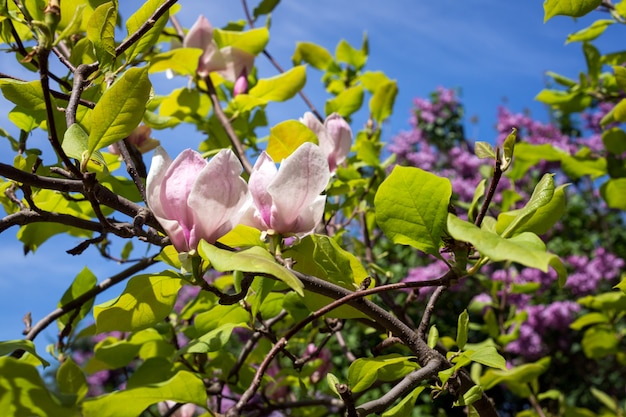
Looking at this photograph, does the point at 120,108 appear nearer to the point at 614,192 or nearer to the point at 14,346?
the point at 14,346

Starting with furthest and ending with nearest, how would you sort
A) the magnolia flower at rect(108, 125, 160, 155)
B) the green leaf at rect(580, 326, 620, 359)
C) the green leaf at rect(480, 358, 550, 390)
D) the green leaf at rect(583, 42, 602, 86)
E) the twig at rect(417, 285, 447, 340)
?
the green leaf at rect(580, 326, 620, 359) < the green leaf at rect(583, 42, 602, 86) < the green leaf at rect(480, 358, 550, 390) < the magnolia flower at rect(108, 125, 160, 155) < the twig at rect(417, 285, 447, 340)

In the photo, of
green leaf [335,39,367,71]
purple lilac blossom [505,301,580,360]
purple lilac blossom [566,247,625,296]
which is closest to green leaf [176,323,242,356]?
green leaf [335,39,367,71]

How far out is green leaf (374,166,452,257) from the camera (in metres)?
0.54

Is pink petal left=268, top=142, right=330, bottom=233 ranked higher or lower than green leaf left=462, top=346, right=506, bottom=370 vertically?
higher

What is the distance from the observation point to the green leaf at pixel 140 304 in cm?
59

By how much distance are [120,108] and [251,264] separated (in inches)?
7.1

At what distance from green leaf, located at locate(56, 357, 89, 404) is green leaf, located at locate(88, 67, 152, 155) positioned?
0.19m

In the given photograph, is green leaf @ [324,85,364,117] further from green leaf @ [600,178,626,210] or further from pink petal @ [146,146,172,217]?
pink petal @ [146,146,172,217]

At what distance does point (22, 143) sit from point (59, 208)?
0.11m

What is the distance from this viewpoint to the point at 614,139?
135 centimetres

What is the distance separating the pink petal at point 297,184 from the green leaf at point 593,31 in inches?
35.8

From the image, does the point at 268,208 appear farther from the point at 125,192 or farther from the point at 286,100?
the point at 286,100

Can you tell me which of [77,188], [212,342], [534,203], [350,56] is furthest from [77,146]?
[350,56]

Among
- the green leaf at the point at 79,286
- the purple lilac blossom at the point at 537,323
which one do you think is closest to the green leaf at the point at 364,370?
the green leaf at the point at 79,286
